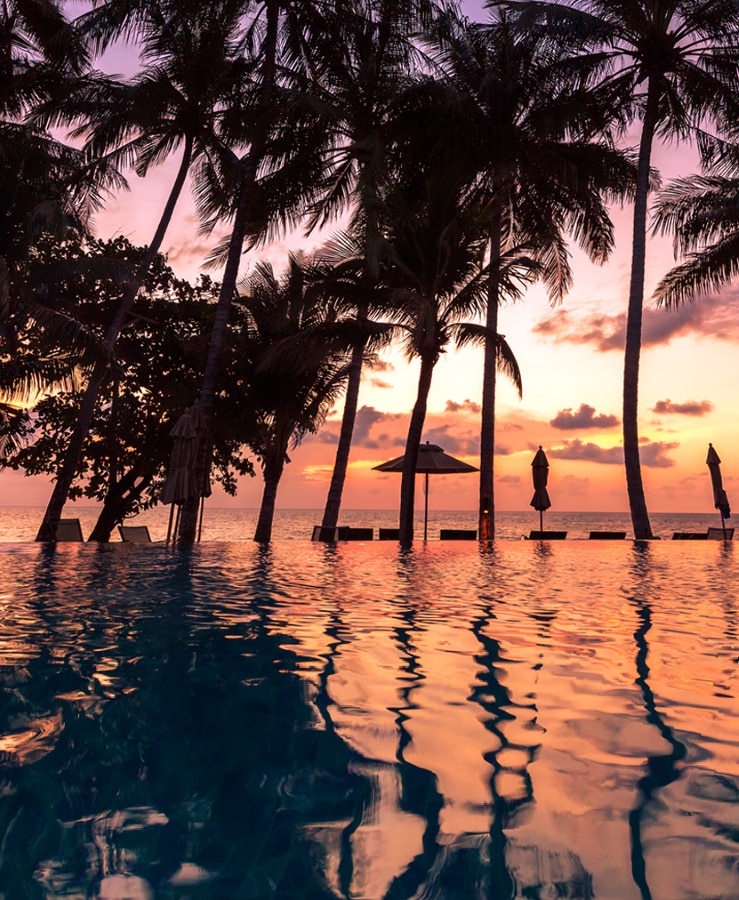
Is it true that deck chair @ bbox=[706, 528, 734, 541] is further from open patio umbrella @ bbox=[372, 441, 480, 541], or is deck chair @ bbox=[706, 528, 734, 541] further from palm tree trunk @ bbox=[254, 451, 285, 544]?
palm tree trunk @ bbox=[254, 451, 285, 544]

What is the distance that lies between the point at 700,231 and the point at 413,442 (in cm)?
920

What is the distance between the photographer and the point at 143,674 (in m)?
4.74

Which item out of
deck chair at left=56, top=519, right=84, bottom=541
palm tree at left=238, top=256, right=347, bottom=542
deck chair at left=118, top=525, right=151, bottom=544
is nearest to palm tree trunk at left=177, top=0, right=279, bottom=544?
deck chair at left=118, top=525, right=151, bottom=544

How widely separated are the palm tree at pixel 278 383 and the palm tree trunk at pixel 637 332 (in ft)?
23.5

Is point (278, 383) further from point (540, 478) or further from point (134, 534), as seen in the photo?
point (540, 478)

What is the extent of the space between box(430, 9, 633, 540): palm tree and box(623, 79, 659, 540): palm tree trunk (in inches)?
35.8

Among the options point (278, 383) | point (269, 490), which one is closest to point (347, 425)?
point (278, 383)

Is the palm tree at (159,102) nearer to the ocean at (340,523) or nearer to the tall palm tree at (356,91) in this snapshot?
the tall palm tree at (356,91)

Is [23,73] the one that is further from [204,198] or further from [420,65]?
[420,65]

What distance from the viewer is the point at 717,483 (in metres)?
19.9

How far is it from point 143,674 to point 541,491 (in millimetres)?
16438

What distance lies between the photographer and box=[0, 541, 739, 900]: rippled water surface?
2.30 meters

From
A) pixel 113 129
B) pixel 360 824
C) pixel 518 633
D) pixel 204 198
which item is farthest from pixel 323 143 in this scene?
pixel 360 824

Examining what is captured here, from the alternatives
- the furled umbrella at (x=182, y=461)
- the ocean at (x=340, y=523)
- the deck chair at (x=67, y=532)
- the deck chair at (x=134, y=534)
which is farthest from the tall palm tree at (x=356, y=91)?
the ocean at (x=340, y=523)
